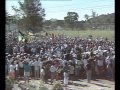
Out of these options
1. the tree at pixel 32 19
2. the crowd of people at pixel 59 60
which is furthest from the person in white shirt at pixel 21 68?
the tree at pixel 32 19

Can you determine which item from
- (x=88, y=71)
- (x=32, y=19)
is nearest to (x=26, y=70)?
(x=32, y=19)

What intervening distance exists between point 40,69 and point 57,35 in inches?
51.6

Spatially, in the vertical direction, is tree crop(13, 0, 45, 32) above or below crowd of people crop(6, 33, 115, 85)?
above

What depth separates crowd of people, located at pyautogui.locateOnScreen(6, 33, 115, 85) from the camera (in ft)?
18.3

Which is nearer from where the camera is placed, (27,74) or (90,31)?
(27,74)

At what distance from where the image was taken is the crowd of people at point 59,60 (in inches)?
219

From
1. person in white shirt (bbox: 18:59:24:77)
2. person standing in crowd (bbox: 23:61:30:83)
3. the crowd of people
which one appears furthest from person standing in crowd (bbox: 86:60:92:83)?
person in white shirt (bbox: 18:59:24:77)

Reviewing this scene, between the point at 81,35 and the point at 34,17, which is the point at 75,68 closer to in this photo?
the point at 81,35

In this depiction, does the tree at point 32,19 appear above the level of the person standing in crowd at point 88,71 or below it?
above

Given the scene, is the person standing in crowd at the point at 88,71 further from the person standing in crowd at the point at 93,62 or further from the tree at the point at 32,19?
the tree at the point at 32,19

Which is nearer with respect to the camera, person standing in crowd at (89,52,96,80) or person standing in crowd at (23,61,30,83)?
person standing in crowd at (23,61,30,83)

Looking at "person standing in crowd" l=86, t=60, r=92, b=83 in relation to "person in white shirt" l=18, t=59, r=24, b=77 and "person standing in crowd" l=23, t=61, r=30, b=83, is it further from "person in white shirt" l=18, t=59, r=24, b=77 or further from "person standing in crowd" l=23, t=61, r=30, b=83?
"person in white shirt" l=18, t=59, r=24, b=77
